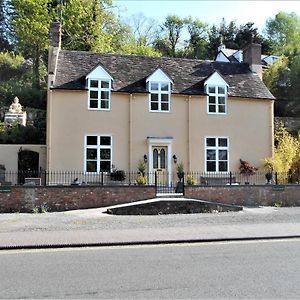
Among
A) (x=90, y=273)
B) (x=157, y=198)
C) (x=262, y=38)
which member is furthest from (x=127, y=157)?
(x=262, y=38)

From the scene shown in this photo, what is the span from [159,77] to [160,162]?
549cm

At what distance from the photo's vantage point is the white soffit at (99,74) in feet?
87.8

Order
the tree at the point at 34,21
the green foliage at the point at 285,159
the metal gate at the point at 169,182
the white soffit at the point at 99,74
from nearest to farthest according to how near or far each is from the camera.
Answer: the metal gate at the point at 169,182 < the white soffit at the point at 99,74 < the green foliage at the point at 285,159 < the tree at the point at 34,21

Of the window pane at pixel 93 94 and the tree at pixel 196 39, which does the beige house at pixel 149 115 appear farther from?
the tree at pixel 196 39

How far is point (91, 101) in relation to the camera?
88.3 ft

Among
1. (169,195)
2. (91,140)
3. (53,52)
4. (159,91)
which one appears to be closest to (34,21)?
(53,52)

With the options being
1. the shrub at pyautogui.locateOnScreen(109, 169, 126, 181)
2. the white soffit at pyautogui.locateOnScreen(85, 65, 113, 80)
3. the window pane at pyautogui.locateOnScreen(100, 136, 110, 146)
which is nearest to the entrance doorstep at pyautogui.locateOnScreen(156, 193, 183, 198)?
the shrub at pyautogui.locateOnScreen(109, 169, 126, 181)

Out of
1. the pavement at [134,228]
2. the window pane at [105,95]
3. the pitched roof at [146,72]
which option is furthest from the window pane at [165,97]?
the pavement at [134,228]

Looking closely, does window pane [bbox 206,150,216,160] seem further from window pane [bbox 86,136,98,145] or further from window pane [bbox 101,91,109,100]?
window pane [bbox 101,91,109,100]

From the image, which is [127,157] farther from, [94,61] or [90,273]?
[90,273]

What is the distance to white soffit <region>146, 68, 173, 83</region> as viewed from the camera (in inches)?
1089

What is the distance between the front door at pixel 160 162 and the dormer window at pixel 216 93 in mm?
4143

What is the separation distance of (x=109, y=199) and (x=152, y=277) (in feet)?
41.6

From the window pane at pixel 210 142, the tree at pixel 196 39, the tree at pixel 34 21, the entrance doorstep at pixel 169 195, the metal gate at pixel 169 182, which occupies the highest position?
the tree at pixel 196 39
